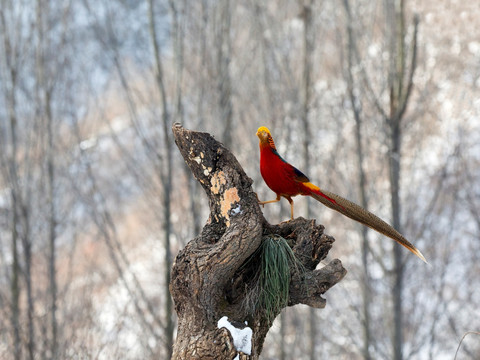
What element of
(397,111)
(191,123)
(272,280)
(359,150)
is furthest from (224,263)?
(191,123)

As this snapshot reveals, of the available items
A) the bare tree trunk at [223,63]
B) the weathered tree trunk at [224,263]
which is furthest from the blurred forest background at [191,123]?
the weathered tree trunk at [224,263]

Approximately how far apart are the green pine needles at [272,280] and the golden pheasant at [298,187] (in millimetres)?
280

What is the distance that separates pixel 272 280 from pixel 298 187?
48 cm

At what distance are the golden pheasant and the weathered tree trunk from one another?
17 centimetres

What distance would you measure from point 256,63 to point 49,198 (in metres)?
3.45

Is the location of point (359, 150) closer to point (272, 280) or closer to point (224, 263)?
point (272, 280)

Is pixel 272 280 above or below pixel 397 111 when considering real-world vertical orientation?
below

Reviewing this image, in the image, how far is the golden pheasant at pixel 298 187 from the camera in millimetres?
2553

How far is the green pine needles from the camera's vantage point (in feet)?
8.61

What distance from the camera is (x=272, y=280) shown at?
2.62 metres

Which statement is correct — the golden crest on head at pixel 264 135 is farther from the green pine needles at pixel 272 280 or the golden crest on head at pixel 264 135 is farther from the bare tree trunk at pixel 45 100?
the bare tree trunk at pixel 45 100

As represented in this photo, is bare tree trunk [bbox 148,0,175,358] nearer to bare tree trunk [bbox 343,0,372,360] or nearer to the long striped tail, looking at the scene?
bare tree trunk [bbox 343,0,372,360]

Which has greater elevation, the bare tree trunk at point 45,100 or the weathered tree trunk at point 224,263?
the bare tree trunk at point 45,100

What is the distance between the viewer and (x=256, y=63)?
7.77 metres
